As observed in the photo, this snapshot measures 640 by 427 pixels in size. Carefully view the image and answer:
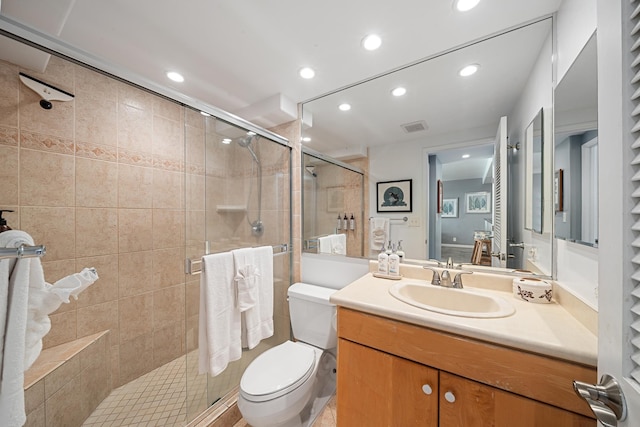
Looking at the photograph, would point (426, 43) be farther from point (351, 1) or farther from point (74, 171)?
point (74, 171)

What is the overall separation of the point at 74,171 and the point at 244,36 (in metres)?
1.40

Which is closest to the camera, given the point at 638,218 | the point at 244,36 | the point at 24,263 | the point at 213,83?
the point at 638,218

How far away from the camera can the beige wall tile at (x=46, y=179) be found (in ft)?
4.14

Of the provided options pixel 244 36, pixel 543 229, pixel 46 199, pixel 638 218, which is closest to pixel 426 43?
pixel 244 36

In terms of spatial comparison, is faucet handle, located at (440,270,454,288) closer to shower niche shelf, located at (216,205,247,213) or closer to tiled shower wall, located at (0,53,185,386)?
shower niche shelf, located at (216,205,247,213)

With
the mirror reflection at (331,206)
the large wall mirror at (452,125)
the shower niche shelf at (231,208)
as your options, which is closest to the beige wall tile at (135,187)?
the shower niche shelf at (231,208)

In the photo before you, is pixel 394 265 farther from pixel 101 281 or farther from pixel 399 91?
pixel 101 281

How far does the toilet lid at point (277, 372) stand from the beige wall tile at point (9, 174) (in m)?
1.65

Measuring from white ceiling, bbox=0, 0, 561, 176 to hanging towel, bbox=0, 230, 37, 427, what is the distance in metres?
0.80

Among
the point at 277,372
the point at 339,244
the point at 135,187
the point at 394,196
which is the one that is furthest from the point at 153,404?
the point at 394,196

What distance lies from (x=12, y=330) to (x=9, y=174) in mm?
1171

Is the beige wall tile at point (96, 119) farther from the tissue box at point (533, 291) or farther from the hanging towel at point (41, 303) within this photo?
the tissue box at point (533, 291)

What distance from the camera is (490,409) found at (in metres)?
0.73

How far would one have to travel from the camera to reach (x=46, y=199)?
133 centimetres
